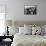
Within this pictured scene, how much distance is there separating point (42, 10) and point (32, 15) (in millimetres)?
461

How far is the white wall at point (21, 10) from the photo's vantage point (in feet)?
15.1

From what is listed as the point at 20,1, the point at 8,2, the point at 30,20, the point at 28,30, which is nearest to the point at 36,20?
the point at 30,20

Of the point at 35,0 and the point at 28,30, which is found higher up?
the point at 35,0

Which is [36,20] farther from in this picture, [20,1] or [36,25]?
[20,1]

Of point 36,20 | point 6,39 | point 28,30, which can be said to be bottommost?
point 6,39

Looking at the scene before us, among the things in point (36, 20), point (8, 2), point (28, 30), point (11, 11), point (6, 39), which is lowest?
point (6, 39)

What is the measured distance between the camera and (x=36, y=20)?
461 centimetres

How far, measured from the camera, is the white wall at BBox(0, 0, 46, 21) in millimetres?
4594

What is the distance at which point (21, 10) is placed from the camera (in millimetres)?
4637

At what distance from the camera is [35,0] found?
459 centimetres

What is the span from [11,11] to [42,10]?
1.29 metres

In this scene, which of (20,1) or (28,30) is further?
(20,1)

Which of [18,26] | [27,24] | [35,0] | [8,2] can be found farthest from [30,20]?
[8,2]

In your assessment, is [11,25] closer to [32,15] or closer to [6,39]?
[6,39]
